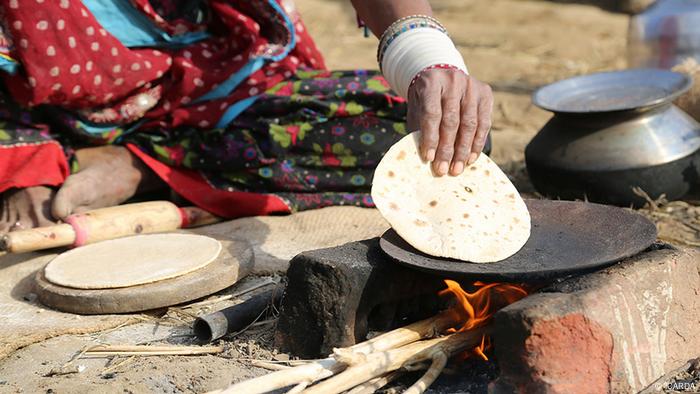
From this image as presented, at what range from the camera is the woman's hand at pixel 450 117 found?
2.12 meters

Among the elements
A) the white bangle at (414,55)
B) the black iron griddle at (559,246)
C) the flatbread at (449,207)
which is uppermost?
the white bangle at (414,55)

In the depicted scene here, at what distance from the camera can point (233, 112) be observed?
3.28m

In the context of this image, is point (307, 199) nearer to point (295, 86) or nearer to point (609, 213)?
point (295, 86)

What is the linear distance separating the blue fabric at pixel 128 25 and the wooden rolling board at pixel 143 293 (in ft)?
3.23

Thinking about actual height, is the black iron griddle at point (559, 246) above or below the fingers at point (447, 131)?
below

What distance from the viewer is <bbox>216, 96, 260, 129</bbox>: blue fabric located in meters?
3.28

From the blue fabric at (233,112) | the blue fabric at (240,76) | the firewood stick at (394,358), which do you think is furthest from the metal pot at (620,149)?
the firewood stick at (394,358)

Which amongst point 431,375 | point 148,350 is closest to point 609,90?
point 431,375

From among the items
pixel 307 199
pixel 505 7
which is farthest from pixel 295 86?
pixel 505 7

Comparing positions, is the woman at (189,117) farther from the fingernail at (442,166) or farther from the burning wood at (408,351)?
the burning wood at (408,351)

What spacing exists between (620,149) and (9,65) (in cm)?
212

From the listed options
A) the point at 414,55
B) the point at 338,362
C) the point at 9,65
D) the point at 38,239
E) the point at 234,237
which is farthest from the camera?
the point at 234,237

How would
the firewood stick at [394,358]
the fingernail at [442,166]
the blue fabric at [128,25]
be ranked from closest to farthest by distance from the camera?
the firewood stick at [394,358]
the fingernail at [442,166]
the blue fabric at [128,25]

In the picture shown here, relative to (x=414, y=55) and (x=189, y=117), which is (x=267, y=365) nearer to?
(x=414, y=55)
